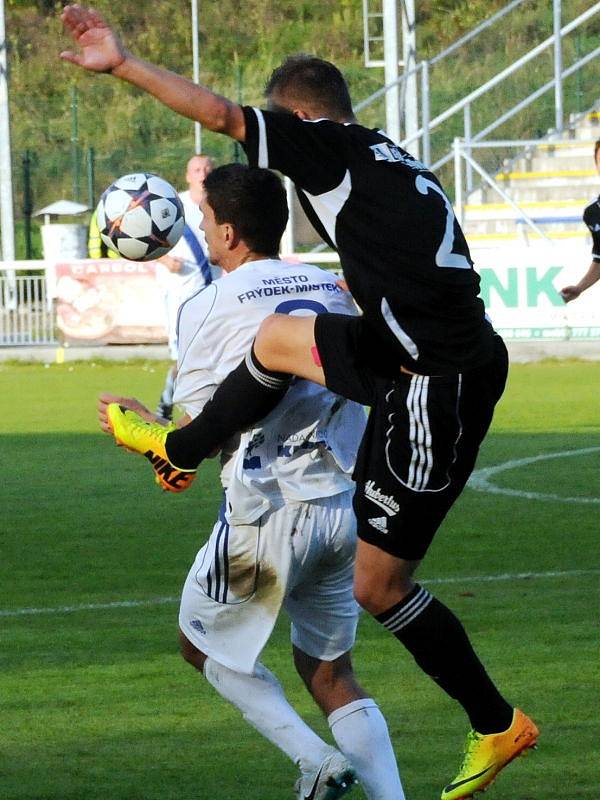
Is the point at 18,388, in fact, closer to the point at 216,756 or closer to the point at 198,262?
the point at 198,262

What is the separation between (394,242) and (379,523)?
30.5 inches

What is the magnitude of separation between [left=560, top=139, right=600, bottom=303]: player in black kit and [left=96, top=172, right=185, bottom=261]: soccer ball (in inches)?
98.8

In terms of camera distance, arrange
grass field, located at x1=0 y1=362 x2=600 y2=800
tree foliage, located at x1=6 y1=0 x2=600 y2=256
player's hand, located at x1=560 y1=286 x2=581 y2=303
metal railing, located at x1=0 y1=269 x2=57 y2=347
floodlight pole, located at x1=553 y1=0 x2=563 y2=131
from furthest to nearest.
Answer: tree foliage, located at x1=6 y1=0 x2=600 y2=256
floodlight pole, located at x1=553 y1=0 x2=563 y2=131
metal railing, located at x1=0 y1=269 x2=57 y2=347
player's hand, located at x1=560 y1=286 x2=581 y2=303
grass field, located at x1=0 y1=362 x2=600 y2=800

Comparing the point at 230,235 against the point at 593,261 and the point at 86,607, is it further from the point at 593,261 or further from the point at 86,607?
the point at 593,261

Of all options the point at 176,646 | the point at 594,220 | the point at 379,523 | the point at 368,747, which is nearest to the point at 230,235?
the point at 379,523

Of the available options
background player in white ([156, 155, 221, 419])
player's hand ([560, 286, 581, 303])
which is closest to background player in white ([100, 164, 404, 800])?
player's hand ([560, 286, 581, 303])

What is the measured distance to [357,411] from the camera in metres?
5.12

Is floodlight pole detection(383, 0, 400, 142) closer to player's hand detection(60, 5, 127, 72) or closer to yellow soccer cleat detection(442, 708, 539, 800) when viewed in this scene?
yellow soccer cleat detection(442, 708, 539, 800)

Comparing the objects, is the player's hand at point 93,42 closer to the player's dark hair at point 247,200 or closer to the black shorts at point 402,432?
the player's dark hair at point 247,200

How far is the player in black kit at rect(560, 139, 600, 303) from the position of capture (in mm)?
10906

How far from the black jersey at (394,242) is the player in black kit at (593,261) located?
6180 millimetres

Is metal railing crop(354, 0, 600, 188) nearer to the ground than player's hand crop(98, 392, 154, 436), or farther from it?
farther from it

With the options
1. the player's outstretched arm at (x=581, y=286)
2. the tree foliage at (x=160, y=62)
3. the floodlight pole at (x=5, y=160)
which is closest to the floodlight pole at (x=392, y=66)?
the floodlight pole at (x=5, y=160)

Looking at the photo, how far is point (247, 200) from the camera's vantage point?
4871 millimetres
